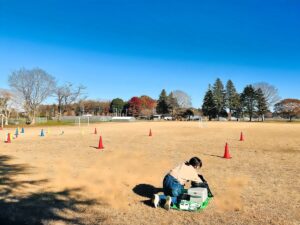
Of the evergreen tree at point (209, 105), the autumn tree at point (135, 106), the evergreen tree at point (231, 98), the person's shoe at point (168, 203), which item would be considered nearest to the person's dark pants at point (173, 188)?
the person's shoe at point (168, 203)

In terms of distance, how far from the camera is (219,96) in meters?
104

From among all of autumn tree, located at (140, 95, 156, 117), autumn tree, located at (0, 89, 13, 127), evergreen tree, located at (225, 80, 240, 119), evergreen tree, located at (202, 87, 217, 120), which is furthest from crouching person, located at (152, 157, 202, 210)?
autumn tree, located at (140, 95, 156, 117)

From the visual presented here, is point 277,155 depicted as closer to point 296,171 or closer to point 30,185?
point 296,171

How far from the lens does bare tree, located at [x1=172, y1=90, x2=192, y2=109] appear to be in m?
125

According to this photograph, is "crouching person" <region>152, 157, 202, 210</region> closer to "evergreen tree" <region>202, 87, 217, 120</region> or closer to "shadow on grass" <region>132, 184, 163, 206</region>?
"shadow on grass" <region>132, 184, 163, 206</region>

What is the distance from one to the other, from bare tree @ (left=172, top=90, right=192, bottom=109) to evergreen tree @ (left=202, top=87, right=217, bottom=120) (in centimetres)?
2016

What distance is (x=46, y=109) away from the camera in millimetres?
112688

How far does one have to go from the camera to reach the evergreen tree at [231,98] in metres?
104

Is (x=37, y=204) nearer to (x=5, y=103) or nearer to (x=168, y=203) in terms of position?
(x=168, y=203)

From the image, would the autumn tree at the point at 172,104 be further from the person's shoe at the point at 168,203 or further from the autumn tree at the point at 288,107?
the person's shoe at the point at 168,203

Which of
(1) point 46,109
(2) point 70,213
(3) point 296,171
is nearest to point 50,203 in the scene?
(2) point 70,213

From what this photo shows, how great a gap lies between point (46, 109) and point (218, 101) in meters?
60.3

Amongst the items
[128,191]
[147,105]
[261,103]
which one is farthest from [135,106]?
[128,191]

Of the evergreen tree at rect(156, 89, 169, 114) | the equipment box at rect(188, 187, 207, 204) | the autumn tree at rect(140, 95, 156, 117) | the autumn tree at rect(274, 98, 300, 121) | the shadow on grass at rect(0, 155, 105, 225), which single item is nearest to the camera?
the shadow on grass at rect(0, 155, 105, 225)
